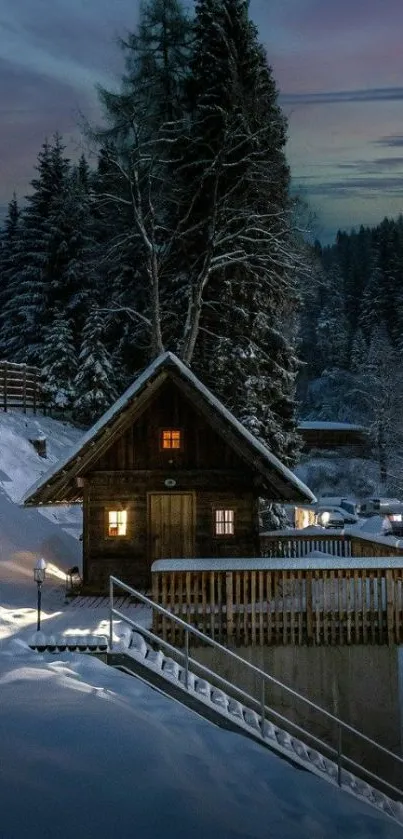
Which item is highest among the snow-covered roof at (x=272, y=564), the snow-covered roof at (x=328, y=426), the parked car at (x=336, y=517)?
the snow-covered roof at (x=328, y=426)

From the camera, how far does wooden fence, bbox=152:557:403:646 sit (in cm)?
1316

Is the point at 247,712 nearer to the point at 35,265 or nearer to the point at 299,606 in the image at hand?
the point at 299,606

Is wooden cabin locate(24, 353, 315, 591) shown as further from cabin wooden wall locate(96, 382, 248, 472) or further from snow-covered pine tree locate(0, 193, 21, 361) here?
snow-covered pine tree locate(0, 193, 21, 361)

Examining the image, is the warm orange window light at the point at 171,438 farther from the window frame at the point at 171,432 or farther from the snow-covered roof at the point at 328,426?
the snow-covered roof at the point at 328,426

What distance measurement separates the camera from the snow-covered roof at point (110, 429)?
16.6 metres

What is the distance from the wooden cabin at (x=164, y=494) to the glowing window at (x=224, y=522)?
0.08ft

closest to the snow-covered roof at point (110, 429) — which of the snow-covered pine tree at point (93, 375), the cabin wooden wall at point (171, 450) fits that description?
the cabin wooden wall at point (171, 450)

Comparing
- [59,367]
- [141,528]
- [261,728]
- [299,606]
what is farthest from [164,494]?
[59,367]

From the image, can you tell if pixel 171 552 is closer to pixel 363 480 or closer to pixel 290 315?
pixel 290 315

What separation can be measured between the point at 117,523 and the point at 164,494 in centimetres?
143

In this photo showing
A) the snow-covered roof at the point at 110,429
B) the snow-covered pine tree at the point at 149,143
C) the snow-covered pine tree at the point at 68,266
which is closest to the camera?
the snow-covered roof at the point at 110,429

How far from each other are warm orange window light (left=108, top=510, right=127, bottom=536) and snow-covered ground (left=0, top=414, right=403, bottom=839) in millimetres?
7008

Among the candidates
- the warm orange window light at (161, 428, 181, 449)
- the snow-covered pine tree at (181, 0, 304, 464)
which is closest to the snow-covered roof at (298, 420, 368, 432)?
the snow-covered pine tree at (181, 0, 304, 464)

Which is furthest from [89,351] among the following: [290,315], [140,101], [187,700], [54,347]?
[187,700]
